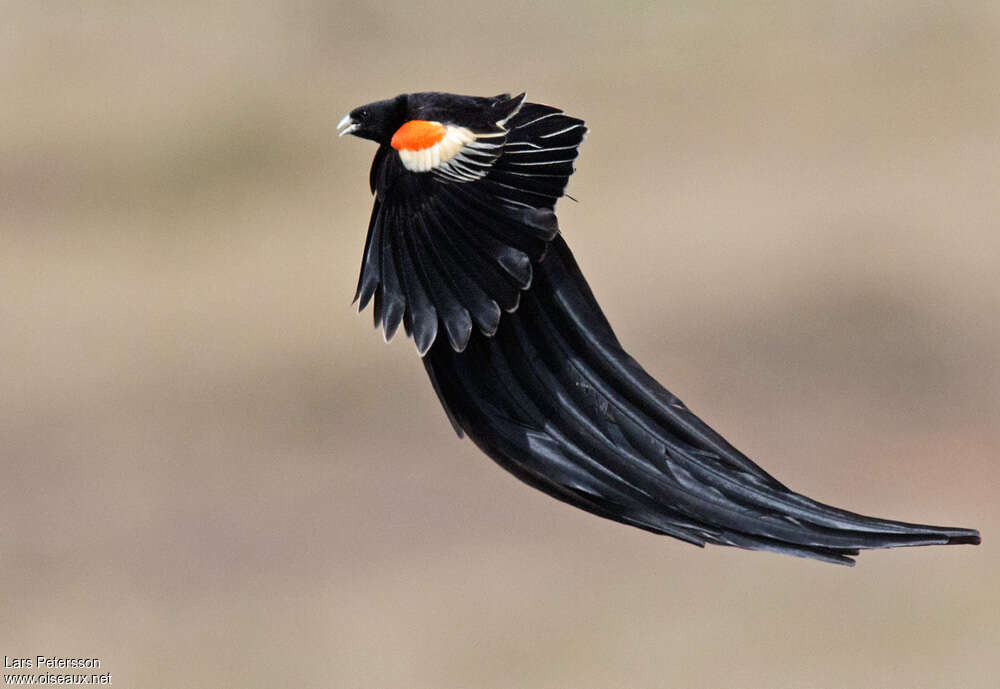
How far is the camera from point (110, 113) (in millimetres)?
7508

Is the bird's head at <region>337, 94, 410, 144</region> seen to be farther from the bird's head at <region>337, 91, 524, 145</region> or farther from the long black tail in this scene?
the long black tail

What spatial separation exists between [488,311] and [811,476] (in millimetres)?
4419

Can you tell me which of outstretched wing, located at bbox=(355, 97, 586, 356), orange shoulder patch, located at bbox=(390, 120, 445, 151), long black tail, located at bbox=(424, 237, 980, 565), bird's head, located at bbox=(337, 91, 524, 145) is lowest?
long black tail, located at bbox=(424, 237, 980, 565)

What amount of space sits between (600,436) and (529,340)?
→ 166 millimetres

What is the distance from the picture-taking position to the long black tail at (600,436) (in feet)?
5.61

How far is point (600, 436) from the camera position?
70.9 inches

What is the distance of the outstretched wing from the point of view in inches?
68.6

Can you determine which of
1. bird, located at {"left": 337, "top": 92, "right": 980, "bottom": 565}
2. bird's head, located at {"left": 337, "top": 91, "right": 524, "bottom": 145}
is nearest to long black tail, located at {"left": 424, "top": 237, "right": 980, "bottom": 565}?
bird, located at {"left": 337, "top": 92, "right": 980, "bottom": 565}

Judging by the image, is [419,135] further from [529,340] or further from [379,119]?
[529,340]

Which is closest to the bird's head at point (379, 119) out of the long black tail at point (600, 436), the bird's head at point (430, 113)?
the bird's head at point (430, 113)

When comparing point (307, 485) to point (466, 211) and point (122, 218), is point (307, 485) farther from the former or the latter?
point (466, 211)

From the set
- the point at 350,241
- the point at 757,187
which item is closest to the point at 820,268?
the point at 757,187

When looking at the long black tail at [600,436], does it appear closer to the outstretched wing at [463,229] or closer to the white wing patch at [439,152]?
the outstretched wing at [463,229]

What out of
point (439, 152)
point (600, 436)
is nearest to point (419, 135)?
point (439, 152)
